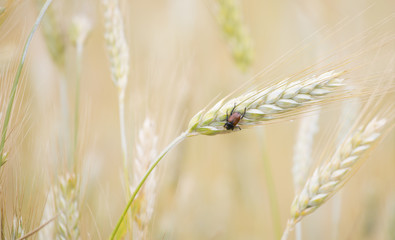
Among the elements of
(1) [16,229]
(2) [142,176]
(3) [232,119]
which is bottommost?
(1) [16,229]

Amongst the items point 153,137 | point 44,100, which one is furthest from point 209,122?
point 44,100

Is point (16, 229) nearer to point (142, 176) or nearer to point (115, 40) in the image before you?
point (142, 176)

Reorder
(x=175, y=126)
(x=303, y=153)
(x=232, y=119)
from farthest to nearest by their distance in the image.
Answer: (x=175, y=126) → (x=303, y=153) → (x=232, y=119)

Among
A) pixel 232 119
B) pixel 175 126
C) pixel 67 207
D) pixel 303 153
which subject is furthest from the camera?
pixel 175 126

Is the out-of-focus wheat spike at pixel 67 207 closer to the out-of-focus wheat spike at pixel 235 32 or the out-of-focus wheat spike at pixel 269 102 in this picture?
the out-of-focus wheat spike at pixel 269 102

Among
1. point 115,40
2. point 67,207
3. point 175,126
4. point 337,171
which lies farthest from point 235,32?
point 67,207

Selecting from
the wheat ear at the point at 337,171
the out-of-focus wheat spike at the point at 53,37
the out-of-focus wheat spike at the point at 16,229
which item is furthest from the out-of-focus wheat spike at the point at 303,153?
the out-of-focus wheat spike at the point at 53,37
